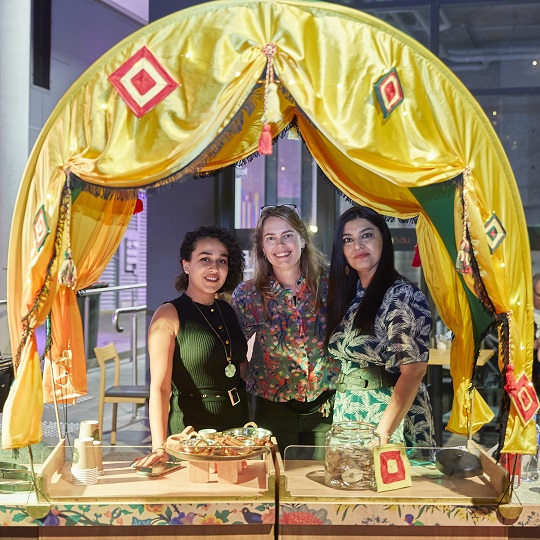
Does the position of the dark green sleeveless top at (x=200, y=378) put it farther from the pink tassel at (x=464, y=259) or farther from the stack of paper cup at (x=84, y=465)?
the pink tassel at (x=464, y=259)

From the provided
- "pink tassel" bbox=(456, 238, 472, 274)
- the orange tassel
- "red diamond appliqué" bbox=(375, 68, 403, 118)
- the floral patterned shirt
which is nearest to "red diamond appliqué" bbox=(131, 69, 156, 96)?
the orange tassel

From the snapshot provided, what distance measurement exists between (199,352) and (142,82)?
3.94 feet

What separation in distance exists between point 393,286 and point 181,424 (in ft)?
3.55

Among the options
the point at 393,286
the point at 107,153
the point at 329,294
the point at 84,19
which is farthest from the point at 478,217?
the point at 84,19

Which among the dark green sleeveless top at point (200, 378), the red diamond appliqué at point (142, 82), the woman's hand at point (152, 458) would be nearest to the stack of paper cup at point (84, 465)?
the woman's hand at point (152, 458)

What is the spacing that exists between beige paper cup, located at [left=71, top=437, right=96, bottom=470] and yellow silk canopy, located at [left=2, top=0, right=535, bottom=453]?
0.62 ft

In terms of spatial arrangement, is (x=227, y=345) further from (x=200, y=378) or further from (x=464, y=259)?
(x=464, y=259)

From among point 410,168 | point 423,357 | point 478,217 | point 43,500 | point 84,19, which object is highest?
point 84,19

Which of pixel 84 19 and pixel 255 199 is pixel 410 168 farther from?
pixel 84 19

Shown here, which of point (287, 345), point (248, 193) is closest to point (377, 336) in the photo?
point (287, 345)

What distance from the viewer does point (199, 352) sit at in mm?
3240

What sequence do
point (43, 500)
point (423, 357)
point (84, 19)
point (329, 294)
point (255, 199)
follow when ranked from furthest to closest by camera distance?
point (84, 19) → point (255, 199) → point (329, 294) → point (423, 357) → point (43, 500)

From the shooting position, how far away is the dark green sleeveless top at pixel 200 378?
3.23 m

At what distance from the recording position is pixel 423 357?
3062 millimetres
